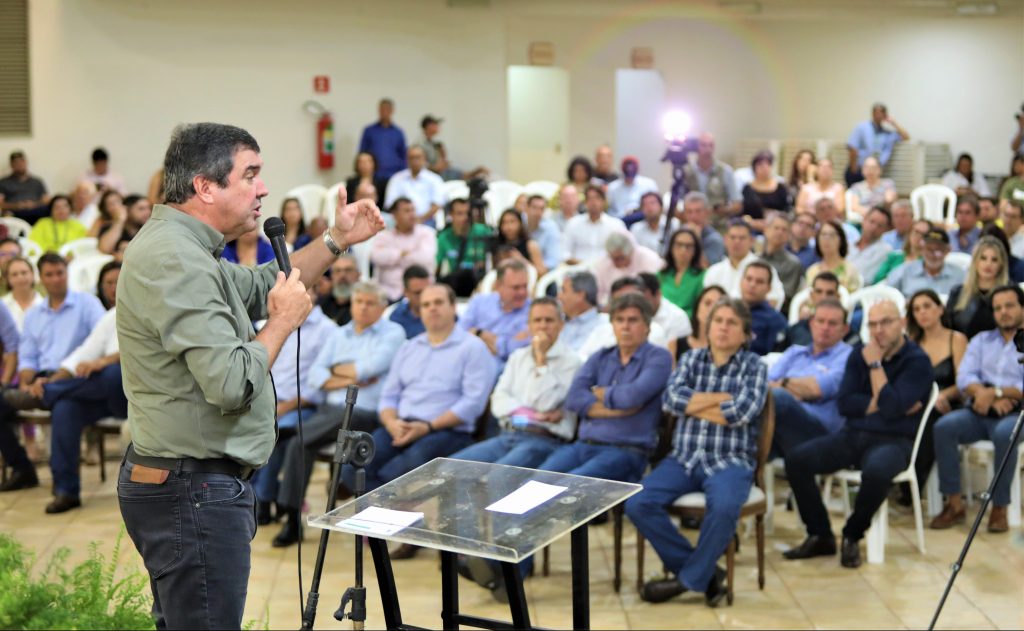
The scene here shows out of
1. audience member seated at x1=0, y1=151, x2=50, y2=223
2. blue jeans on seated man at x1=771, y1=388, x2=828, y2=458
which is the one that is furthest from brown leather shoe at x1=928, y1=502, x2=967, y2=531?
audience member seated at x1=0, y1=151, x2=50, y2=223

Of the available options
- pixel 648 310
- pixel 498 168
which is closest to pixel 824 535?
pixel 648 310

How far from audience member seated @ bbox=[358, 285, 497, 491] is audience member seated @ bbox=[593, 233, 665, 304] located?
187 centimetres

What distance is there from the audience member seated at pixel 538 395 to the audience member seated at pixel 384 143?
22.1 ft

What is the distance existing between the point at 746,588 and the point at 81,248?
18.1 feet

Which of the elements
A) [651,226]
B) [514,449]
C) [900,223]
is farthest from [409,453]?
[900,223]

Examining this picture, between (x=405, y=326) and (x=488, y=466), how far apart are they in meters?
3.64

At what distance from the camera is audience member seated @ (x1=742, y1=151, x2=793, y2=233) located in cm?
1017

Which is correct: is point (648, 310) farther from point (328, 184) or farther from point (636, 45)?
point (636, 45)

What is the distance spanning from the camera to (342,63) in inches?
480

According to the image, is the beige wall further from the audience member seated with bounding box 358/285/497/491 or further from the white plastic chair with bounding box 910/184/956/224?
the audience member seated with bounding box 358/285/497/491

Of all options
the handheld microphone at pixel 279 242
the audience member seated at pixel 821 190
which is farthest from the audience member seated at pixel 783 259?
the handheld microphone at pixel 279 242

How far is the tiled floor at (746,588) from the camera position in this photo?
176 inches

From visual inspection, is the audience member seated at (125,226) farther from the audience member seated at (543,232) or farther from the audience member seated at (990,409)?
the audience member seated at (990,409)

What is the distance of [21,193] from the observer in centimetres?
1100
